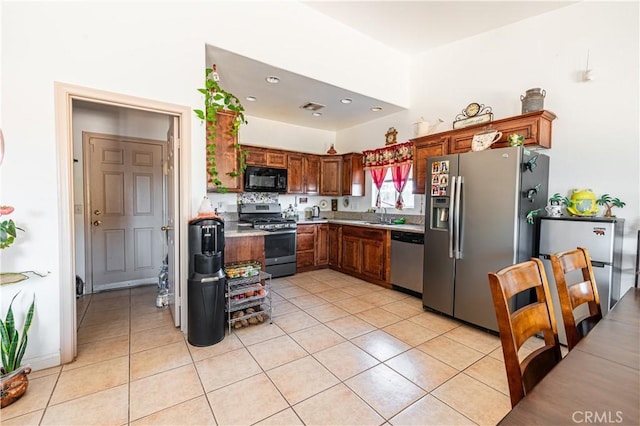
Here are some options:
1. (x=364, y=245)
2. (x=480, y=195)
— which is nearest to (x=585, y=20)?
(x=480, y=195)

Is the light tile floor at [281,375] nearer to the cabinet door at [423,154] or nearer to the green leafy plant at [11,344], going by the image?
the green leafy plant at [11,344]

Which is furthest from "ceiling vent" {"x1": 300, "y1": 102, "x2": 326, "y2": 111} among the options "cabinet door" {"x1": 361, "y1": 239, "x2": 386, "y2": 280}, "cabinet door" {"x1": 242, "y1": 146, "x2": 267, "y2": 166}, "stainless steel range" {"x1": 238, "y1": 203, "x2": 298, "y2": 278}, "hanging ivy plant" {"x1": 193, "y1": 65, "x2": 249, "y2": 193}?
"cabinet door" {"x1": 361, "y1": 239, "x2": 386, "y2": 280}

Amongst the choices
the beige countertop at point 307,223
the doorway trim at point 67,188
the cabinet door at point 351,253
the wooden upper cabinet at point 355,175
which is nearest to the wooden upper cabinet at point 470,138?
the beige countertop at point 307,223

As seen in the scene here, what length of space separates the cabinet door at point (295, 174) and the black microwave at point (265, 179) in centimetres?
12

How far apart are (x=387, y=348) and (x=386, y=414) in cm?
77

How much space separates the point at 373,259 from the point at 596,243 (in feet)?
8.11

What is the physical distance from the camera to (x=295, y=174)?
508cm

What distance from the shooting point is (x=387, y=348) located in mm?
2434

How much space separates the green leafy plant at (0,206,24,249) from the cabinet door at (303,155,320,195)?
379 cm

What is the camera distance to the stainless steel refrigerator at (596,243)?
2297 mm

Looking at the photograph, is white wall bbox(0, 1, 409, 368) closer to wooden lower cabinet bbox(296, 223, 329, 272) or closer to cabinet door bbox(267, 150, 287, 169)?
cabinet door bbox(267, 150, 287, 169)

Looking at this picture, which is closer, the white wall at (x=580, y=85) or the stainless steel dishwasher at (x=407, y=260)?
the white wall at (x=580, y=85)

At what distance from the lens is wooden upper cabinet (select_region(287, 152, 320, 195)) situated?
16.5 ft

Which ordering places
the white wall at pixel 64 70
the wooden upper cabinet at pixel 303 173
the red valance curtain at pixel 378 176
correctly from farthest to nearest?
the wooden upper cabinet at pixel 303 173 < the red valance curtain at pixel 378 176 < the white wall at pixel 64 70
